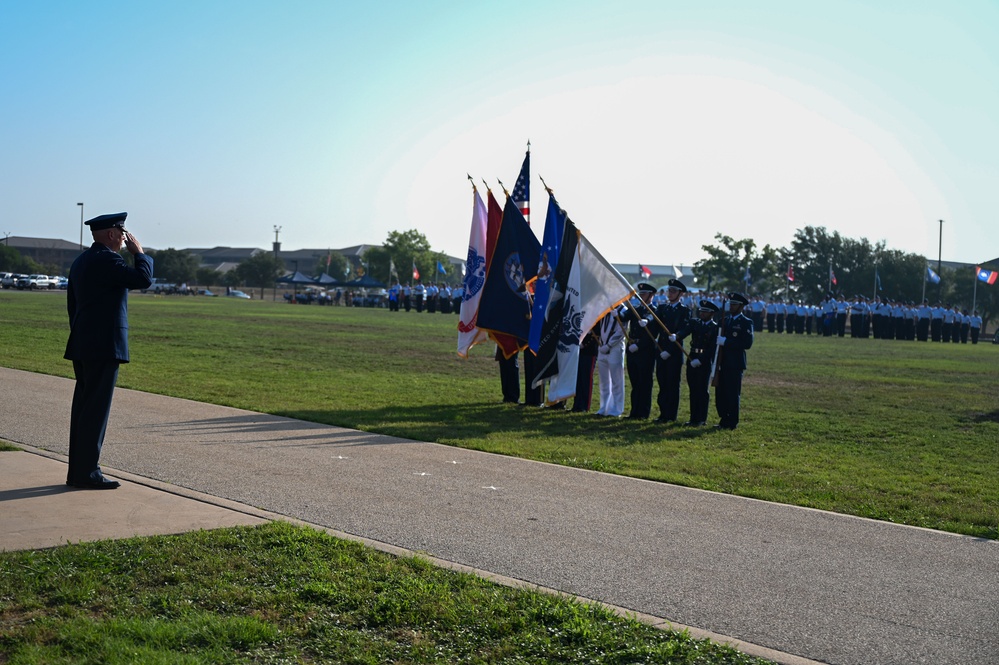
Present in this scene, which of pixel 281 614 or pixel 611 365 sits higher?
pixel 611 365

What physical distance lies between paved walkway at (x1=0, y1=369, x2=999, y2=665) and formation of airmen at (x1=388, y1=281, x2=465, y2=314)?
2082 inches

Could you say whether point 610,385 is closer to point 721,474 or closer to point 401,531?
point 721,474

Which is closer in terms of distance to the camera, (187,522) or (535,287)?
(187,522)

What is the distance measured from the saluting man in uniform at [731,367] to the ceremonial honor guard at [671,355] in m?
0.61

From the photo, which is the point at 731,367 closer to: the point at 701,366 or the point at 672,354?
the point at 701,366

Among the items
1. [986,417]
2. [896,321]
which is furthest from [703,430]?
[896,321]

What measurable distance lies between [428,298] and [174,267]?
221ft

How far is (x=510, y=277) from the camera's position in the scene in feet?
50.9

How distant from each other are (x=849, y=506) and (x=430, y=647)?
16.2 feet

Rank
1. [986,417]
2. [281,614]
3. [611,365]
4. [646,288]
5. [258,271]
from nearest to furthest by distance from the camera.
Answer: [281,614], [611,365], [646,288], [986,417], [258,271]

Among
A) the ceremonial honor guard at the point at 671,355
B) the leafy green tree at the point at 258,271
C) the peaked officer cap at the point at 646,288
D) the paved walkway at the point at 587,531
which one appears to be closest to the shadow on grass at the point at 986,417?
the ceremonial honor guard at the point at 671,355

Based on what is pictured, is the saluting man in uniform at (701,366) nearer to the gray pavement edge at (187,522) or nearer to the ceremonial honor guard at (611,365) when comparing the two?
the ceremonial honor guard at (611,365)

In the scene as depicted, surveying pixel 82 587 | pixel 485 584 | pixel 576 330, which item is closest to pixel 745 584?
pixel 485 584

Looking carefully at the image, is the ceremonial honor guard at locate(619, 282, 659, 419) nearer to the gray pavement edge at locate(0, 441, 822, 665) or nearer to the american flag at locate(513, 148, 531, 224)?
the american flag at locate(513, 148, 531, 224)
